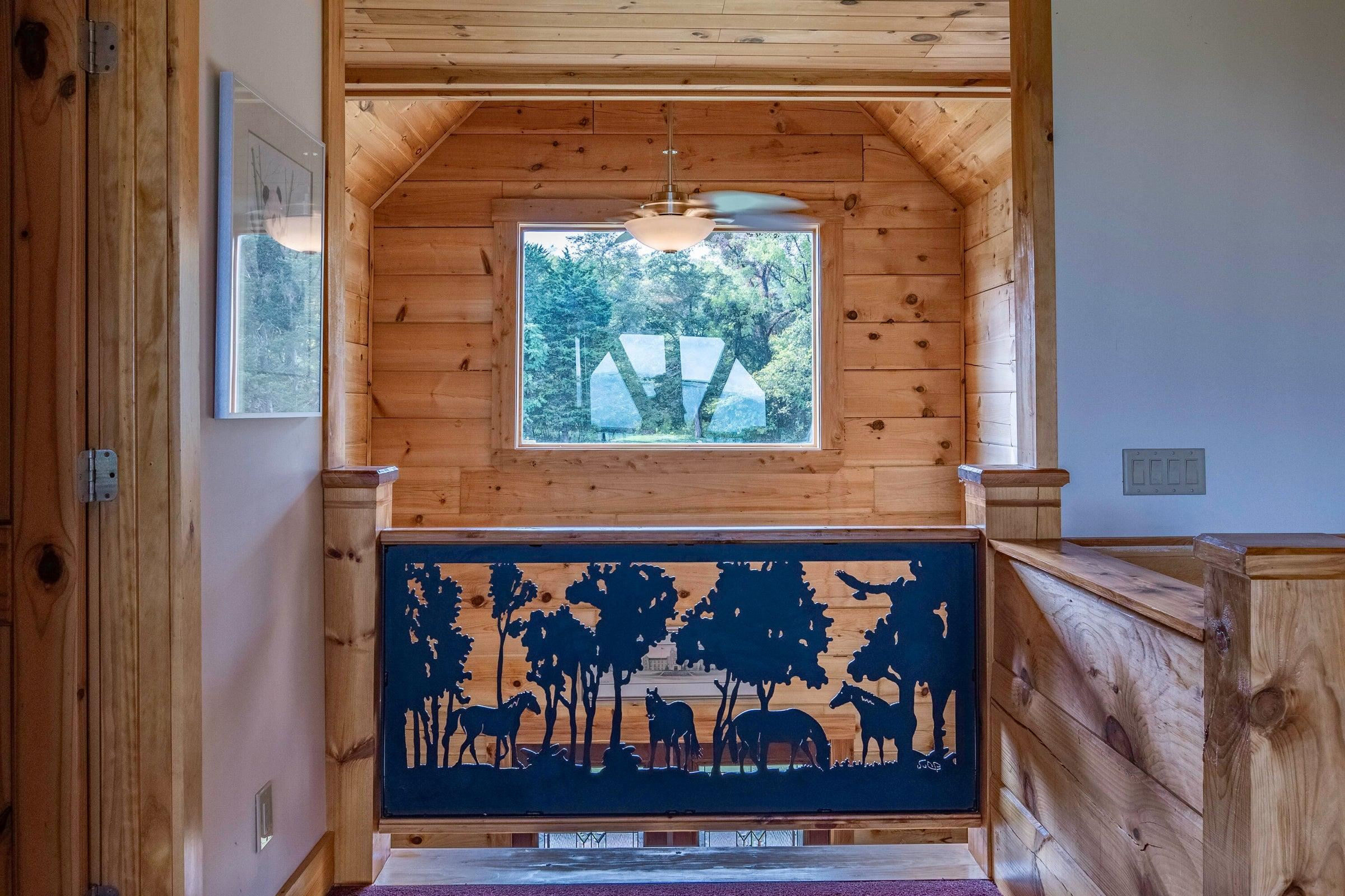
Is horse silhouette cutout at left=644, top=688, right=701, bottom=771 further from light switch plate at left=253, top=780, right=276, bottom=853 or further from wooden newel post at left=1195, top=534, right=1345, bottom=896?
wooden newel post at left=1195, top=534, right=1345, bottom=896

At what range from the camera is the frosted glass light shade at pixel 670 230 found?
3.23m

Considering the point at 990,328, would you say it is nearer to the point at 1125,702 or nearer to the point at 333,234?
the point at 1125,702

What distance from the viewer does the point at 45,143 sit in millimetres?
1419

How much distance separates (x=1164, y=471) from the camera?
202cm

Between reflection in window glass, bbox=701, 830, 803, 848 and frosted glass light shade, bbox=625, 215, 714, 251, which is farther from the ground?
frosted glass light shade, bbox=625, 215, 714, 251

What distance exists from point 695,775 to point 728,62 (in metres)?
2.25

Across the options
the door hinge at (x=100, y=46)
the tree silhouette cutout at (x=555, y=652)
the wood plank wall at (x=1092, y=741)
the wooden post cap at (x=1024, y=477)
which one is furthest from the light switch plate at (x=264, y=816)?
the wooden post cap at (x=1024, y=477)

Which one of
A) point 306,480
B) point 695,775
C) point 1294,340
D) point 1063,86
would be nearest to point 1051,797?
point 695,775

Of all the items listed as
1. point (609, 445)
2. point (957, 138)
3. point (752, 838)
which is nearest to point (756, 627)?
point (609, 445)

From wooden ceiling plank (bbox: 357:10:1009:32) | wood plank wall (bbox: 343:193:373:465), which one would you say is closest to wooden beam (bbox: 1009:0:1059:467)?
wooden ceiling plank (bbox: 357:10:1009:32)

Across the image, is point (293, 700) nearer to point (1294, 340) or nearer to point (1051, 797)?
point (1051, 797)

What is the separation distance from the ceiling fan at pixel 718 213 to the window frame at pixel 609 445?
96mm

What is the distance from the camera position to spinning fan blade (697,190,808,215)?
156 inches

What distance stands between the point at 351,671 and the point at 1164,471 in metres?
1.87
